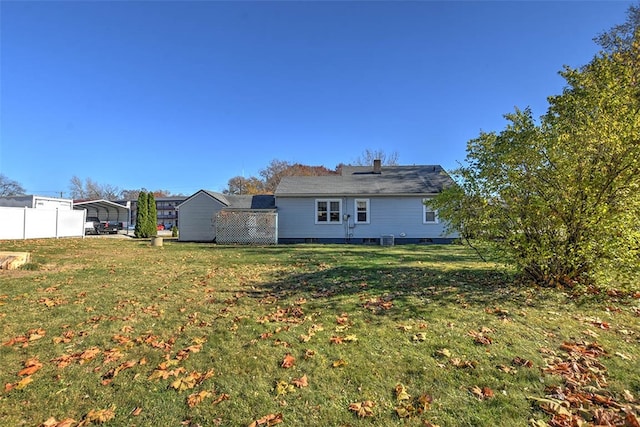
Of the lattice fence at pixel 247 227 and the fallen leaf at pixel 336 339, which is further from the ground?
Answer: the lattice fence at pixel 247 227

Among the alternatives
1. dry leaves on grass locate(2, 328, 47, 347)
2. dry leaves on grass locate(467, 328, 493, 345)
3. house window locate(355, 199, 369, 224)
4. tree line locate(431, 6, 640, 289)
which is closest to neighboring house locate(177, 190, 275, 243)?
house window locate(355, 199, 369, 224)

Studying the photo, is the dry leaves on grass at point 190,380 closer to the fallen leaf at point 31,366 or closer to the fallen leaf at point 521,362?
the fallen leaf at point 31,366

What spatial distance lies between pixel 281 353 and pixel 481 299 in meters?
3.74

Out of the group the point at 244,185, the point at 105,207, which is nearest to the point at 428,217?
the point at 105,207

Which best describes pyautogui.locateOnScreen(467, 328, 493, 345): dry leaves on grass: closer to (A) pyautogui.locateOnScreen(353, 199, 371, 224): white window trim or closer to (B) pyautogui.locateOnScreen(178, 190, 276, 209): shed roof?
(A) pyautogui.locateOnScreen(353, 199, 371, 224): white window trim

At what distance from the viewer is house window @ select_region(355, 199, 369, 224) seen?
1877cm

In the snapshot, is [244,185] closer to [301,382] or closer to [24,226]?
→ [24,226]

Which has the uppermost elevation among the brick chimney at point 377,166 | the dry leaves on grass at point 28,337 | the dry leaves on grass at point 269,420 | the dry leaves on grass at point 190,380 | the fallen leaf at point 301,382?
the brick chimney at point 377,166

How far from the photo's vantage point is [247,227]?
725 inches

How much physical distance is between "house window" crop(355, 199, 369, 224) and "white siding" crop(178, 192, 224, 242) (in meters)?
8.27

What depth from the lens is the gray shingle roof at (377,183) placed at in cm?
1875

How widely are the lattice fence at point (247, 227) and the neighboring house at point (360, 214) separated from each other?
3.48 feet

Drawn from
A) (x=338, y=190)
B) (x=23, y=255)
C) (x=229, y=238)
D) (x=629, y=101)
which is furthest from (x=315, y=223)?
(x=629, y=101)

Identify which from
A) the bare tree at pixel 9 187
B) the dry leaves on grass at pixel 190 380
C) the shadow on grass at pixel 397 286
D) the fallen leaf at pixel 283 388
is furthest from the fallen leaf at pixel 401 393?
the bare tree at pixel 9 187
